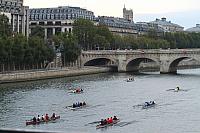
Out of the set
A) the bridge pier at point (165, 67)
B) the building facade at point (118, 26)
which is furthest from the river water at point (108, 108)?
the building facade at point (118, 26)

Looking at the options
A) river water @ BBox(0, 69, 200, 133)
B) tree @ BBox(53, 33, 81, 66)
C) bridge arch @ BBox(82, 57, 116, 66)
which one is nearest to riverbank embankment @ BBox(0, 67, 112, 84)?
river water @ BBox(0, 69, 200, 133)

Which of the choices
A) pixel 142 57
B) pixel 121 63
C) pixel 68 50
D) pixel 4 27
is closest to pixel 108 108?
pixel 4 27

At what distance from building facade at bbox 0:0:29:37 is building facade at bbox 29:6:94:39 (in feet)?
95.3

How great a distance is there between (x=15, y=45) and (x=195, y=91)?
2997 cm

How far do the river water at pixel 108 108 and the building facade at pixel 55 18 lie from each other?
81585 millimetres

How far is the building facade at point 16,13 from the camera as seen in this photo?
10331 centimetres

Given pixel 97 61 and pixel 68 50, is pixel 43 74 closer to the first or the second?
pixel 68 50

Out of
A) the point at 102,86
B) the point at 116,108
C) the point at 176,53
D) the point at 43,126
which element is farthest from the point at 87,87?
the point at 176,53

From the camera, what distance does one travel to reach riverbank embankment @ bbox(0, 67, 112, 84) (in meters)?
63.4

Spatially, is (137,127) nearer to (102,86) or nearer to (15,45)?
→ (102,86)

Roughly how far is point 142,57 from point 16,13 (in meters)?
32.7

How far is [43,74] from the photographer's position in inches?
2840

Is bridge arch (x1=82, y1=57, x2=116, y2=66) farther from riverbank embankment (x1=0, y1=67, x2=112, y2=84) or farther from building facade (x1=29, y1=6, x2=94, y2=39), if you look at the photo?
building facade (x1=29, y1=6, x2=94, y2=39)

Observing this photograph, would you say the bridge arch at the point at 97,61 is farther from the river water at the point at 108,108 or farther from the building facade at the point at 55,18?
the river water at the point at 108,108
